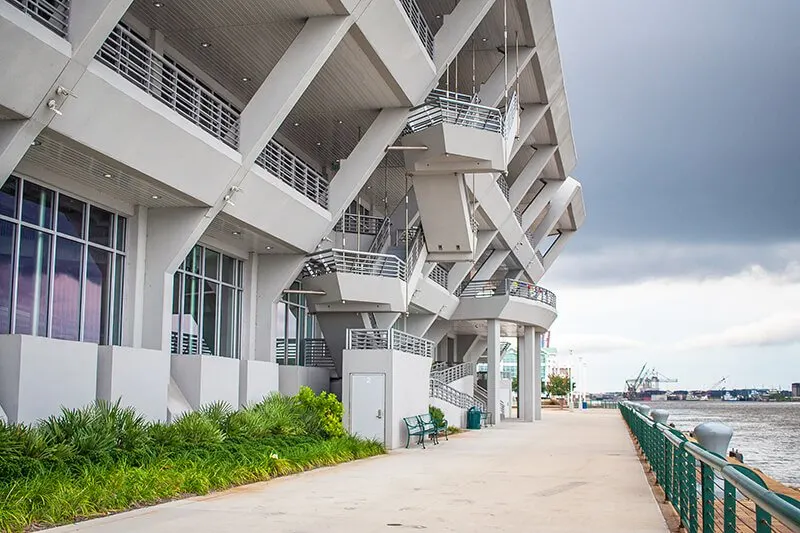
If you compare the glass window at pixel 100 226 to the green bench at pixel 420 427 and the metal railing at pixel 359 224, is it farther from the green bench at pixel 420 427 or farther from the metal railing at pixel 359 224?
the metal railing at pixel 359 224

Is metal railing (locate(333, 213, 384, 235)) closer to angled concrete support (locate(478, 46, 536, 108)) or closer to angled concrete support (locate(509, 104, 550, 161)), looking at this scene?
angled concrete support (locate(478, 46, 536, 108))

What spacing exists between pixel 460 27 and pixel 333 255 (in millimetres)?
7630

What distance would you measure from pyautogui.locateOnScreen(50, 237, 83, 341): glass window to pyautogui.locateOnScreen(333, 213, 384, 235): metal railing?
48.5ft

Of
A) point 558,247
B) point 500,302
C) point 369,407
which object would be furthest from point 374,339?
point 558,247

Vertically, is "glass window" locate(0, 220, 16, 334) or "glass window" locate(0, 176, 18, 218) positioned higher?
"glass window" locate(0, 176, 18, 218)

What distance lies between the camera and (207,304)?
25.7m

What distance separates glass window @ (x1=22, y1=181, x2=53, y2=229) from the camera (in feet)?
58.4

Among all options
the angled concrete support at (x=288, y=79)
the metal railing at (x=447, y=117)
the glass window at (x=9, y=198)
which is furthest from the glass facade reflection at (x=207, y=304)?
the metal railing at (x=447, y=117)

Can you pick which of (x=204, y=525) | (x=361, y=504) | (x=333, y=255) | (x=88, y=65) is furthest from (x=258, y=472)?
(x=333, y=255)

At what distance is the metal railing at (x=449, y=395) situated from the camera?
125 ft

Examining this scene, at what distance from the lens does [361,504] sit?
13.3 meters

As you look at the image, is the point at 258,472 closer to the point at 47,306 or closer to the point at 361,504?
the point at 361,504

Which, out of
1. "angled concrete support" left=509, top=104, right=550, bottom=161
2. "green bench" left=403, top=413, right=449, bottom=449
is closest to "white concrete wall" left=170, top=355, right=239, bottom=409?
"green bench" left=403, top=413, right=449, bottom=449

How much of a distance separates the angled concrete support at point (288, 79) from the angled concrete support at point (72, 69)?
6.22m
